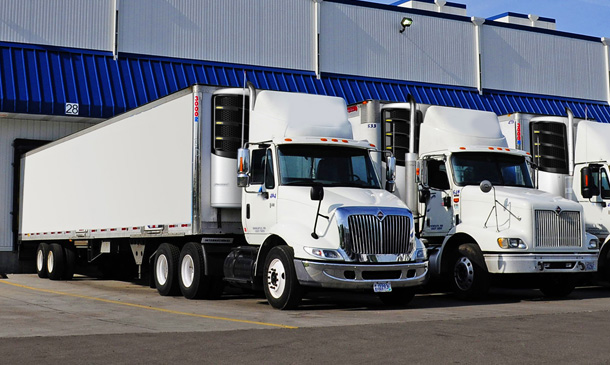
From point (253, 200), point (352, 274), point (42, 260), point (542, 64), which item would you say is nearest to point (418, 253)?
point (352, 274)

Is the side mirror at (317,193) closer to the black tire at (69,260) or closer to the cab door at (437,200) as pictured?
the cab door at (437,200)

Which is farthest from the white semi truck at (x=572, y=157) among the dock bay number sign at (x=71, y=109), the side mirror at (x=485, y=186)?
the dock bay number sign at (x=71, y=109)

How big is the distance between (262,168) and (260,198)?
21.4 inches

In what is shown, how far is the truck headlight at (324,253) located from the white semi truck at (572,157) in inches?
268

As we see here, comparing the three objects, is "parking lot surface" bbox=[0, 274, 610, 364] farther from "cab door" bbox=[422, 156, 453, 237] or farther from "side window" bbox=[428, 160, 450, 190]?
"side window" bbox=[428, 160, 450, 190]

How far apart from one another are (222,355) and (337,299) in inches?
314

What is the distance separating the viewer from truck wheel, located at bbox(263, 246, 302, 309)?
1298 cm

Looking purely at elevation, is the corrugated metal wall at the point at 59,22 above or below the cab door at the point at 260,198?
above

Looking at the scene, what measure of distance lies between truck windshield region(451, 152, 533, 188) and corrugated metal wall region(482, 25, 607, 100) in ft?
62.6

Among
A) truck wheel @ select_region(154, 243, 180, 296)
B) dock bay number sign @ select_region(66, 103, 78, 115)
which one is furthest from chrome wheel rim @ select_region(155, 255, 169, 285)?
dock bay number sign @ select_region(66, 103, 78, 115)

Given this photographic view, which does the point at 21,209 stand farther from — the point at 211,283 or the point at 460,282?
the point at 460,282

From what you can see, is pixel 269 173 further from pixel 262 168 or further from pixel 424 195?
pixel 424 195

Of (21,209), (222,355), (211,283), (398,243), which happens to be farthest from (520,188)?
(21,209)

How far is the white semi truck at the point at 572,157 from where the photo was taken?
17750mm
